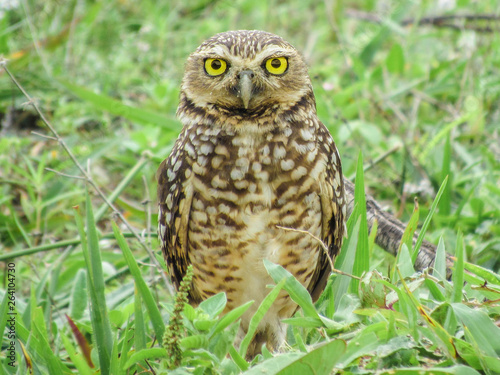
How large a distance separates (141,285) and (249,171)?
2.47 feet

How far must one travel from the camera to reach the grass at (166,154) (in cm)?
191

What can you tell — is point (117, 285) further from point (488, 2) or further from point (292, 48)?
point (488, 2)

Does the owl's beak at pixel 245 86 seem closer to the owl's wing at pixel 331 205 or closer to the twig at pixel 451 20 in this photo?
the owl's wing at pixel 331 205

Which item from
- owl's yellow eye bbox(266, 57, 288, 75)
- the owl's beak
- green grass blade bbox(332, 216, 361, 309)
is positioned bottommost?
green grass blade bbox(332, 216, 361, 309)

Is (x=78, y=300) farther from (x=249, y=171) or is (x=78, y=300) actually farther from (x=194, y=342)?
(x=194, y=342)

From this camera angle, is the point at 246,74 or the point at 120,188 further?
the point at 120,188

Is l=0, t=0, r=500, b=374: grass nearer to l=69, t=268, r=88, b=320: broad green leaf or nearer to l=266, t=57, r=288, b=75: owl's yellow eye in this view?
l=69, t=268, r=88, b=320: broad green leaf

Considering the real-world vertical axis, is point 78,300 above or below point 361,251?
below


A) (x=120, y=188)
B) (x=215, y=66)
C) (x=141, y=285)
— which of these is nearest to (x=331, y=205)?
(x=215, y=66)

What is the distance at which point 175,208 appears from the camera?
2926 millimetres

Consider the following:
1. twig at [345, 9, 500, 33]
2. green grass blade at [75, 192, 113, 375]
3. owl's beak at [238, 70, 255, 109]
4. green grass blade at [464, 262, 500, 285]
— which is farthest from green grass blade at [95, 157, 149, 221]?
twig at [345, 9, 500, 33]

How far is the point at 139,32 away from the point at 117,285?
314cm

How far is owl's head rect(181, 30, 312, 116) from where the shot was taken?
2.78m

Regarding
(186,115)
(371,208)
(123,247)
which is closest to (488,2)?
(371,208)
